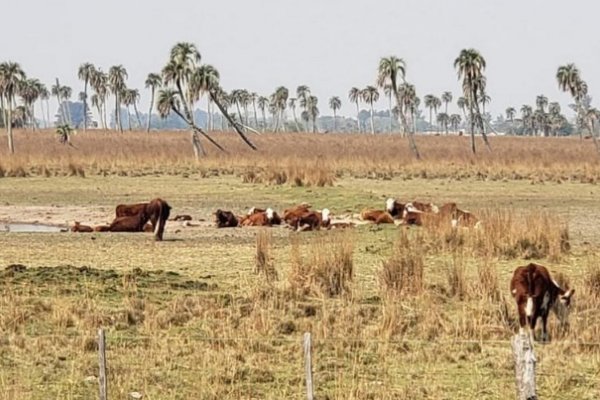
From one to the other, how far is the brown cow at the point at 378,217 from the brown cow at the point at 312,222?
1.33m

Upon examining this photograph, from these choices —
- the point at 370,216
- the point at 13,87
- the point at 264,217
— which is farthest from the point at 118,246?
the point at 13,87

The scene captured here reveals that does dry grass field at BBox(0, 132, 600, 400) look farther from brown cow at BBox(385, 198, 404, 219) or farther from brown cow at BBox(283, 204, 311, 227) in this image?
brown cow at BBox(385, 198, 404, 219)

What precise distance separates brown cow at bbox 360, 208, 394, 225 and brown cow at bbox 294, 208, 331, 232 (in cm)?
133

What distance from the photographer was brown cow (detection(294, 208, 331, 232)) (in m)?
23.6

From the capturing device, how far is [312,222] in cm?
2384

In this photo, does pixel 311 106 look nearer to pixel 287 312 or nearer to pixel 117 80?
pixel 117 80

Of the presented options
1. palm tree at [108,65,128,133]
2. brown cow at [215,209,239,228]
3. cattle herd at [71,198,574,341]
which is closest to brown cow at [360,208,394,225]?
cattle herd at [71,198,574,341]

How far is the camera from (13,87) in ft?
264

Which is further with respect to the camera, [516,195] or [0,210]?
[516,195]

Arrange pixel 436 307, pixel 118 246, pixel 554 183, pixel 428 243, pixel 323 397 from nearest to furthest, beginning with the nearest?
pixel 323 397, pixel 436 307, pixel 428 243, pixel 118 246, pixel 554 183

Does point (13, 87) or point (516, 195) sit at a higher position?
point (13, 87)

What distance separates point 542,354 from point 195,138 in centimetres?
5580

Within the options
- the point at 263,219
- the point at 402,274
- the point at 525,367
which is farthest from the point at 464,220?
the point at 525,367

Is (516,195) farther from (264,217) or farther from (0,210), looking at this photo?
(0,210)
